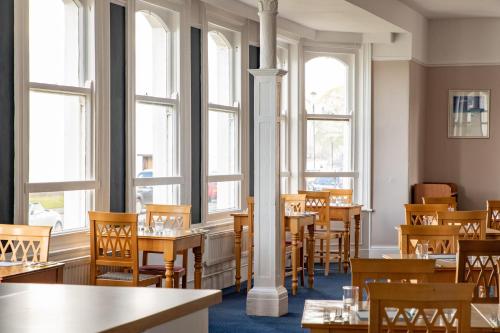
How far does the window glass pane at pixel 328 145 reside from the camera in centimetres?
1197

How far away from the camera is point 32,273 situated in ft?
16.8

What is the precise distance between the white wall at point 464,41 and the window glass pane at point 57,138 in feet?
22.7

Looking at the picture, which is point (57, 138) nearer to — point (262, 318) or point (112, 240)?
point (112, 240)

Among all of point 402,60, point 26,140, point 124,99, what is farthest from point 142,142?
point 402,60

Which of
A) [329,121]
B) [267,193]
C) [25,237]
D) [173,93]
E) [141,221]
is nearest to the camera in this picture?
[25,237]

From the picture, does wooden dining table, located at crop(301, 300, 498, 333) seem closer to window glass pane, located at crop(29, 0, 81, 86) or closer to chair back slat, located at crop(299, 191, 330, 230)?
window glass pane, located at crop(29, 0, 81, 86)

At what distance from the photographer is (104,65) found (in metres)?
7.32

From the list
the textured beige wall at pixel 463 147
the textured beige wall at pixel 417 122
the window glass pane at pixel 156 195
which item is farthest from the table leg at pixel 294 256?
the textured beige wall at pixel 463 147

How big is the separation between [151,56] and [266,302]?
2.71 metres

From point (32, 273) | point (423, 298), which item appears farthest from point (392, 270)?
point (32, 273)

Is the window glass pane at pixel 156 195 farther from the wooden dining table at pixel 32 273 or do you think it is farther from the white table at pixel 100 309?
the white table at pixel 100 309

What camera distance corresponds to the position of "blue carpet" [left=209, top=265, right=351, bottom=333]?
23.7ft

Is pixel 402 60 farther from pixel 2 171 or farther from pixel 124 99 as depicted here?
pixel 2 171

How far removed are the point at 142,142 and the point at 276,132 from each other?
140cm
